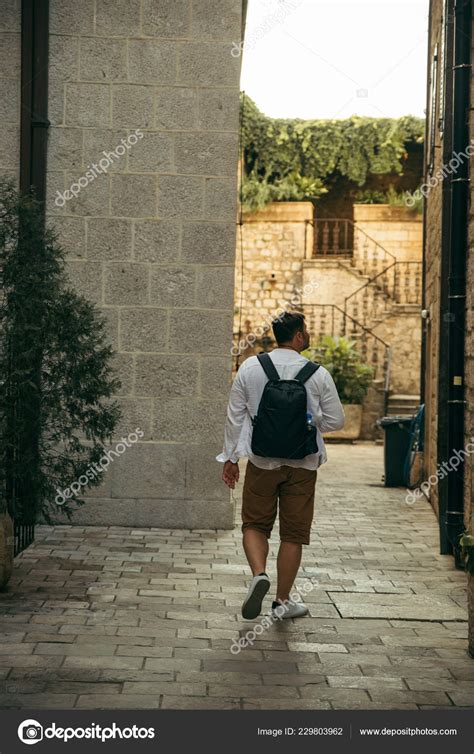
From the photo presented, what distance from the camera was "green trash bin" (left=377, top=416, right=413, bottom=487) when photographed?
41.0 ft

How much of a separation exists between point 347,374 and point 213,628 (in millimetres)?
15025

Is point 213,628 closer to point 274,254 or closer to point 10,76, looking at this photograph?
point 10,76

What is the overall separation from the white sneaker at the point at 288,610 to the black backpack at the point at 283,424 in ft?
2.94

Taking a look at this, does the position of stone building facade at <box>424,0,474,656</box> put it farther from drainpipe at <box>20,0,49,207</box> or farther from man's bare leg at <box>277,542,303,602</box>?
drainpipe at <box>20,0,49,207</box>

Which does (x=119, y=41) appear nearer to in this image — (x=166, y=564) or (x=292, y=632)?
(x=166, y=564)

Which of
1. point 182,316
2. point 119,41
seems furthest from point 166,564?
point 119,41

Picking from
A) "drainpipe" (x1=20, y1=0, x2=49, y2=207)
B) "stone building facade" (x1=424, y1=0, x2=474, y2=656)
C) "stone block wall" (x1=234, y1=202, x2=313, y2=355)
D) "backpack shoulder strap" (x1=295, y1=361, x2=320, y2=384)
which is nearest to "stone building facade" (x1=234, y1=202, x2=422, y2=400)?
"stone block wall" (x1=234, y1=202, x2=313, y2=355)

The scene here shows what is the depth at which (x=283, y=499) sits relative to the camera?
219 inches

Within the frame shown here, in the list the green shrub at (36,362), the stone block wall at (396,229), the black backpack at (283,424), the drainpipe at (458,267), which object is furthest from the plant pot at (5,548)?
the stone block wall at (396,229)

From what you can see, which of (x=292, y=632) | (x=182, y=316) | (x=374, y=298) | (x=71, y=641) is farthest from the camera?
(x=374, y=298)

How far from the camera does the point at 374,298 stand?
23.0 m

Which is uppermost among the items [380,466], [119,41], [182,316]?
[119,41]

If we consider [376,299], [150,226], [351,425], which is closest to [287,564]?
[150,226]

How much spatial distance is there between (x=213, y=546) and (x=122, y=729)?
13.7 feet
